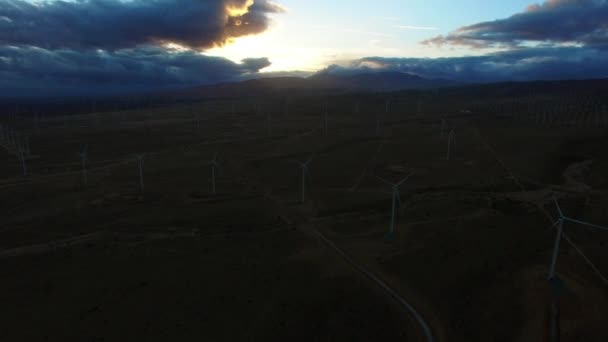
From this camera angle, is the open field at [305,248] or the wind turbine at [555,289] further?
the open field at [305,248]

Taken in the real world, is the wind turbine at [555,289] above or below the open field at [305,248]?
above

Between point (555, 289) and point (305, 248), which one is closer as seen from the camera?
point (555, 289)

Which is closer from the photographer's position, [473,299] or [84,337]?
[84,337]

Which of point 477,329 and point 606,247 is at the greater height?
point 606,247

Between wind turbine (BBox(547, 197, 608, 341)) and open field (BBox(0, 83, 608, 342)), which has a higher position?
wind turbine (BBox(547, 197, 608, 341))

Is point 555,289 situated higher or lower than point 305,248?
higher

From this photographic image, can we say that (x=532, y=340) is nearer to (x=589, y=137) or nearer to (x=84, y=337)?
(x=84, y=337)

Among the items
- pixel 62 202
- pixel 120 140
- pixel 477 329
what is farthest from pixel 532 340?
pixel 120 140

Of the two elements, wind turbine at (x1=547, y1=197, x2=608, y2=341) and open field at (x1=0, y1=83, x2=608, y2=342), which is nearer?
wind turbine at (x1=547, y1=197, x2=608, y2=341)
